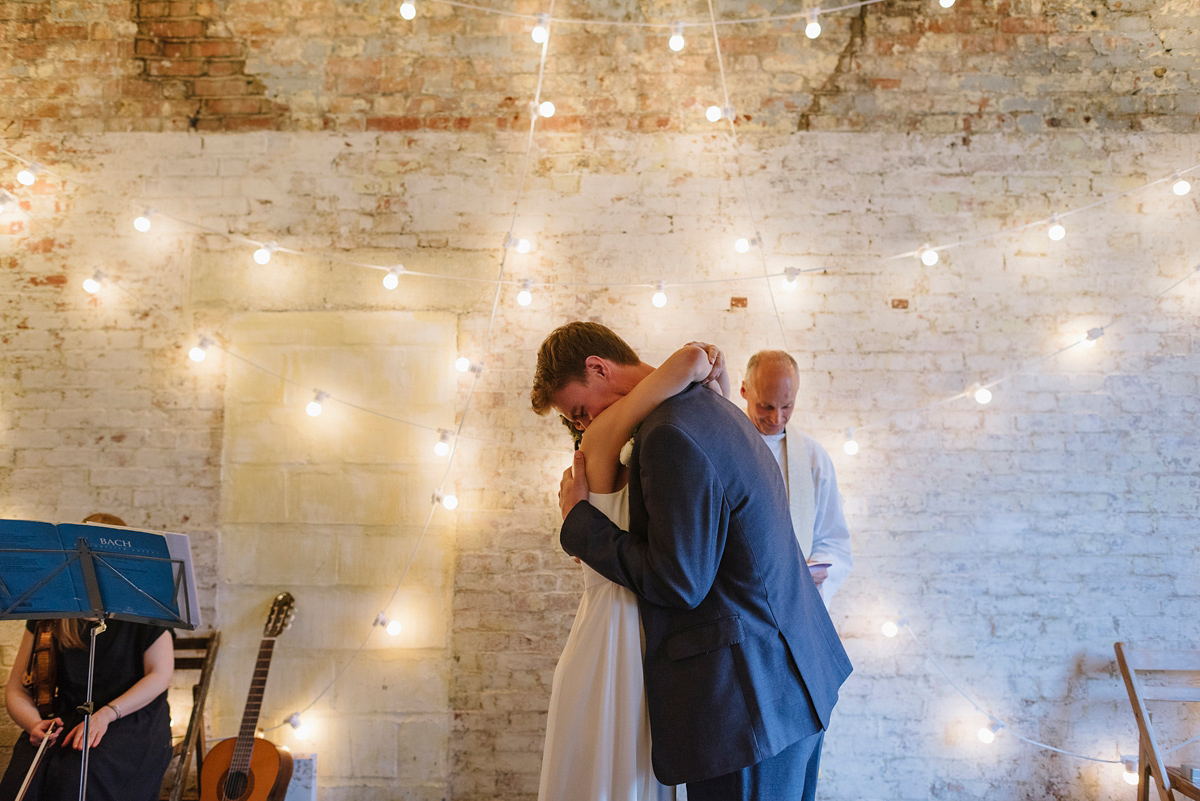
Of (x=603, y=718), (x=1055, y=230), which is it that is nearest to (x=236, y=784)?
(x=603, y=718)

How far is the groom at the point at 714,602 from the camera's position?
149 cm

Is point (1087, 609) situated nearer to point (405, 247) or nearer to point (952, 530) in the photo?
point (952, 530)

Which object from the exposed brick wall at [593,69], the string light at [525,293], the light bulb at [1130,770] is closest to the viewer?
the light bulb at [1130,770]

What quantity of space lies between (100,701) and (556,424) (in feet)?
6.02

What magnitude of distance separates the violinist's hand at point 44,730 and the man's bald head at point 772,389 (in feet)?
8.26

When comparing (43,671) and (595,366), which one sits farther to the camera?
(43,671)

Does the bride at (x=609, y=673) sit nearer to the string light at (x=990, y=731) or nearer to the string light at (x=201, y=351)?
the string light at (x=990, y=731)

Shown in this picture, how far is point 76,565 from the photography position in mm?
2217

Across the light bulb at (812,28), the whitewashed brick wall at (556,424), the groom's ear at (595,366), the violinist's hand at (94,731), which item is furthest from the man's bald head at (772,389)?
the violinist's hand at (94,731)

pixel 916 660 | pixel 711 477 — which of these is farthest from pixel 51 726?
pixel 916 660

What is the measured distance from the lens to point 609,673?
5.13 ft

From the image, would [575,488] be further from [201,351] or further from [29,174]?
[29,174]

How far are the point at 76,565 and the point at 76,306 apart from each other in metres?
1.42

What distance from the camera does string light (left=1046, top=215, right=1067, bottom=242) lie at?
3.06 metres
